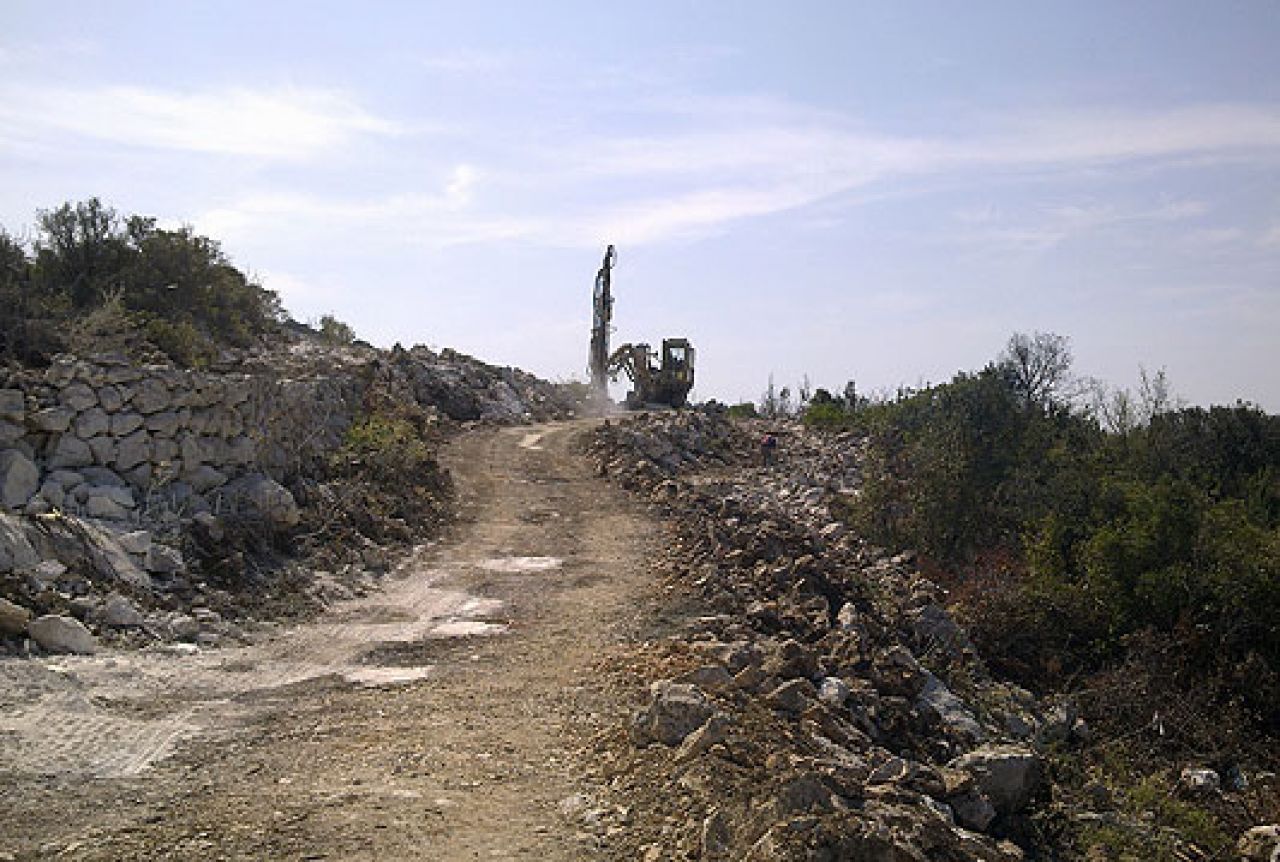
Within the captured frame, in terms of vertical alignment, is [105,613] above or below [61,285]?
below

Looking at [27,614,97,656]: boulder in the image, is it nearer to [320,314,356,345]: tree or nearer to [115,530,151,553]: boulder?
[115,530,151,553]: boulder

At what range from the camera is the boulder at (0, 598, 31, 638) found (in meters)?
7.23

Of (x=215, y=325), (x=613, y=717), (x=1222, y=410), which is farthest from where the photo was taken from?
(x=215, y=325)

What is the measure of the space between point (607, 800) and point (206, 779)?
206 centimetres

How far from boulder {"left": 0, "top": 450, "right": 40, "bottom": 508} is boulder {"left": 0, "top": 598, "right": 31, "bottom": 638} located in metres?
1.70

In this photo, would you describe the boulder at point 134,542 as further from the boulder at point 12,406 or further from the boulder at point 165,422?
the boulder at point 165,422

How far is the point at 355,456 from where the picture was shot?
580 inches

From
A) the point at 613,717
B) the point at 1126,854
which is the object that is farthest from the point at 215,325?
the point at 1126,854

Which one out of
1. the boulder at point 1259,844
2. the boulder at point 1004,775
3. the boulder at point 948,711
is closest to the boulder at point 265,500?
the boulder at point 948,711

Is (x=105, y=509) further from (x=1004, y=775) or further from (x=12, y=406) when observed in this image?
(x=1004, y=775)

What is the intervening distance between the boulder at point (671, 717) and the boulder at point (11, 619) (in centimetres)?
430

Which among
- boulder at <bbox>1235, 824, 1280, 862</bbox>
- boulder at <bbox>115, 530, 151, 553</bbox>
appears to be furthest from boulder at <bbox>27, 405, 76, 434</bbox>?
boulder at <bbox>1235, 824, 1280, 862</bbox>

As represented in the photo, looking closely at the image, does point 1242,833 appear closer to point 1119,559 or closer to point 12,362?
point 1119,559

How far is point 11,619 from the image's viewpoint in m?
7.29
